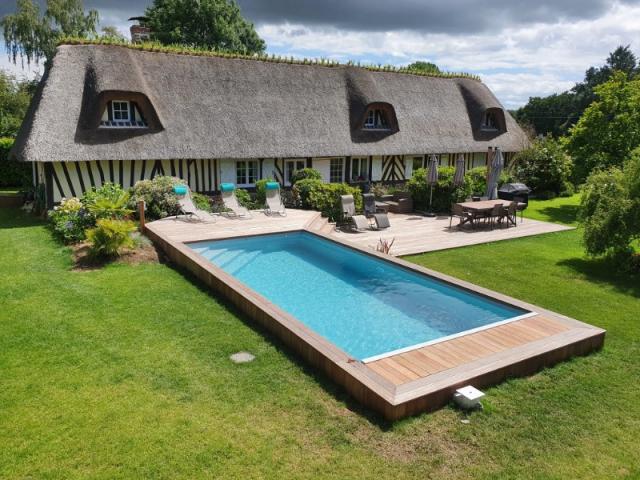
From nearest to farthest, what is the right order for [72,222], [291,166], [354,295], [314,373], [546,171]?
[314,373]
[354,295]
[72,222]
[291,166]
[546,171]

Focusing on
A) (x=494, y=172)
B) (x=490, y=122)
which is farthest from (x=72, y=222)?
(x=490, y=122)

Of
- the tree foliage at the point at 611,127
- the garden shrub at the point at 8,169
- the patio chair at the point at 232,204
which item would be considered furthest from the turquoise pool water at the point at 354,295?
the garden shrub at the point at 8,169

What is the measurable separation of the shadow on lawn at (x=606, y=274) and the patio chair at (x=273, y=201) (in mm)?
7988

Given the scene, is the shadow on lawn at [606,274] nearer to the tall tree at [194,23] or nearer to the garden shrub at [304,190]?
the garden shrub at [304,190]

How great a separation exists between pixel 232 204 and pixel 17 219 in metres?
6.65

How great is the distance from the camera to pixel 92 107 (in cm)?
1489

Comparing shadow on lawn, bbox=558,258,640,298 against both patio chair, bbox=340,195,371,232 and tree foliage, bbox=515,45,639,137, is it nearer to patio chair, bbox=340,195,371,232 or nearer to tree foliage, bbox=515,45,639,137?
patio chair, bbox=340,195,371,232

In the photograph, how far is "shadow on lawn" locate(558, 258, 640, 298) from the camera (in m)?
9.30

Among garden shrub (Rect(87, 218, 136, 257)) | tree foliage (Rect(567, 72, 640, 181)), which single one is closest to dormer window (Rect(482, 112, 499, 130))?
tree foliage (Rect(567, 72, 640, 181))

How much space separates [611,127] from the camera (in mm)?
16672

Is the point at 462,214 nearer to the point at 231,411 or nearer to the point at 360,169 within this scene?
the point at 360,169

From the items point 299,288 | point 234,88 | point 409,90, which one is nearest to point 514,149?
point 409,90

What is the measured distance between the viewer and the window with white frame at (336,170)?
1944cm

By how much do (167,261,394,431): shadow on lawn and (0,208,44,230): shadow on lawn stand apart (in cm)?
846
